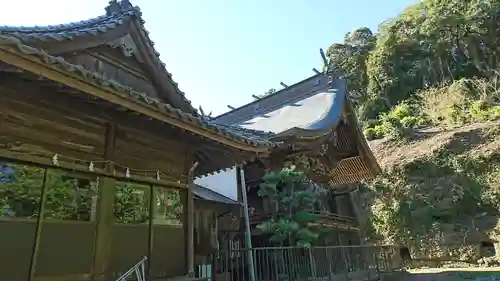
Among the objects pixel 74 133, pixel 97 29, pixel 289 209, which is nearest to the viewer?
pixel 74 133

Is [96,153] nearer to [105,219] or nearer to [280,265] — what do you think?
[105,219]

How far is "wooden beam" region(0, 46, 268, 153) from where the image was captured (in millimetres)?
3034

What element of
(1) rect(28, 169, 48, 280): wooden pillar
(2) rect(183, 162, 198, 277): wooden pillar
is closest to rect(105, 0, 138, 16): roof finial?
(2) rect(183, 162, 198, 277): wooden pillar

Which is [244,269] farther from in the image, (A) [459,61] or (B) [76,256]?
(A) [459,61]

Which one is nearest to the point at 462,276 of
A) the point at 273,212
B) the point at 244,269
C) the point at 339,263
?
the point at 339,263

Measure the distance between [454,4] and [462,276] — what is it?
74.5ft

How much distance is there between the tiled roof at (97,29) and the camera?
171 inches

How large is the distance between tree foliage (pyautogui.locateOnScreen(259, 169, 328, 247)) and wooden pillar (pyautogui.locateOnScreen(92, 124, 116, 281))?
13.8ft

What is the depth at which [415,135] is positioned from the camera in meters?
25.1

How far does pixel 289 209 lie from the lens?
9.00 m

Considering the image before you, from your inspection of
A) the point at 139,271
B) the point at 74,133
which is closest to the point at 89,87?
the point at 74,133

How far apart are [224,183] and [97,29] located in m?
6.17

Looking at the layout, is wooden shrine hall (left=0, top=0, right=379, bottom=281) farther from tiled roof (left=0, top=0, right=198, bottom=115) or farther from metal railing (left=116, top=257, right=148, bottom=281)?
metal railing (left=116, top=257, right=148, bottom=281)

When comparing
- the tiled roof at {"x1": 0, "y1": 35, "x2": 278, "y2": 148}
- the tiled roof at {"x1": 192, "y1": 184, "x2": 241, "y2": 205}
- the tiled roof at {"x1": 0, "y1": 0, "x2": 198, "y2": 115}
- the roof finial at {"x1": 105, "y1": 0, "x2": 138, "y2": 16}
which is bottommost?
the tiled roof at {"x1": 192, "y1": 184, "x2": 241, "y2": 205}
